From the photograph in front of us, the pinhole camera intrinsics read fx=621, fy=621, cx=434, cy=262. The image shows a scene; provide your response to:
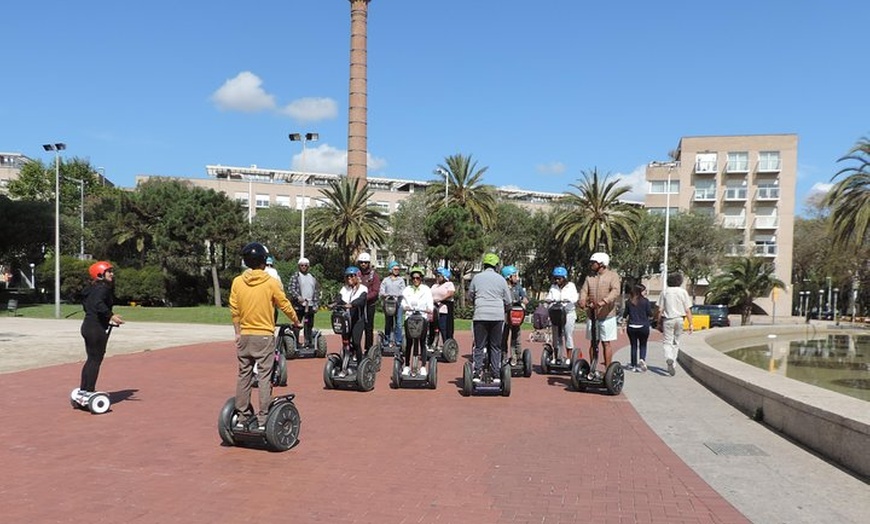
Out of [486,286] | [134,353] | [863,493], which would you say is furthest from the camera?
[134,353]

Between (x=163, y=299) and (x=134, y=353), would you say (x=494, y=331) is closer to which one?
(x=134, y=353)

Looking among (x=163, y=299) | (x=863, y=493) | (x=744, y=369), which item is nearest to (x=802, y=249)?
(x=163, y=299)

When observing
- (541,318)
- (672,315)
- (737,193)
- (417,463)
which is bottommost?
(417,463)

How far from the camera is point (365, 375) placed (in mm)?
9195

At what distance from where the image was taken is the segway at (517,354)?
1034 centimetres

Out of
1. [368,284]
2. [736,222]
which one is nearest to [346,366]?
[368,284]

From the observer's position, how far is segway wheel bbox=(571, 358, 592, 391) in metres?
9.54

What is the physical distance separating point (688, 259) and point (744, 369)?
165ft

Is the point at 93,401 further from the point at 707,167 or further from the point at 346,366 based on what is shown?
the point at 707,167

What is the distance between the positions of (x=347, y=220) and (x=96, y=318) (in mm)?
37456

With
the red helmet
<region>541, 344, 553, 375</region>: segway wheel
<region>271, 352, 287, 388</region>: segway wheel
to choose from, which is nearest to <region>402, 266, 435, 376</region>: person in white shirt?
<region>271, 352, 287, 388</region>: segway wheel

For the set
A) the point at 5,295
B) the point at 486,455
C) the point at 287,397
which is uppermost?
the point at 287,397

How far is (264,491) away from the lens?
4.90 m

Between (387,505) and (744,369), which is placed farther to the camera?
(744,369)
